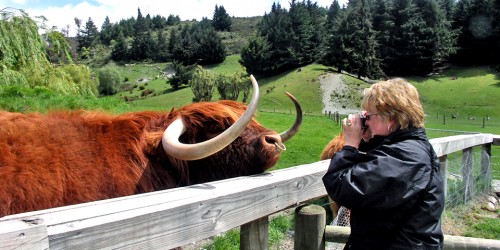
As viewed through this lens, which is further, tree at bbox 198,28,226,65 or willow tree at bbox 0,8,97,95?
tree at bbox 198,28,226,65

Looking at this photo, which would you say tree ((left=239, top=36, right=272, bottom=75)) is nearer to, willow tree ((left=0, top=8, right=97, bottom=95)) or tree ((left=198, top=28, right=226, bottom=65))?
tree ((left=198, top=28, right=226, bottom=65))

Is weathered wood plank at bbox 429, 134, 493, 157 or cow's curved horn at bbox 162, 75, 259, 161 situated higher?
cow's curved horn at bbox 162, 75, 259, 161

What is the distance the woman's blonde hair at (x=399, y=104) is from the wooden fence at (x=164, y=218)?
733mm

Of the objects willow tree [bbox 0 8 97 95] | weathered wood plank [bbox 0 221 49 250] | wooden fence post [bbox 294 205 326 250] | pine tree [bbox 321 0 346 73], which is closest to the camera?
weathered wood plank [bbox 0 221 49 250]

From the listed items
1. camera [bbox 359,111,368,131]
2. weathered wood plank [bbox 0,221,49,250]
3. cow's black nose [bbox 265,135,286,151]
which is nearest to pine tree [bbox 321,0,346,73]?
cow's black nose [bbox 265,135,286,151]

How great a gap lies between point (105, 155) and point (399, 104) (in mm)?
2126

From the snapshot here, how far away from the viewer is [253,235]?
2.49m

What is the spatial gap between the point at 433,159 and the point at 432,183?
0.15 meters

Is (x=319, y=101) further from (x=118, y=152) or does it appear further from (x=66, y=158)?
(x=66, y=158)

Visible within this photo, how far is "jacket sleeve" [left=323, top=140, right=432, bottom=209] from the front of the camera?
212cm

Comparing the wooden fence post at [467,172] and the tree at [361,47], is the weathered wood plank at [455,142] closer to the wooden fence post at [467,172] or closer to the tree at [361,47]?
the wooden fence post at [467,172]

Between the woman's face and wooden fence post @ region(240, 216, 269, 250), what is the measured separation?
0.86 m

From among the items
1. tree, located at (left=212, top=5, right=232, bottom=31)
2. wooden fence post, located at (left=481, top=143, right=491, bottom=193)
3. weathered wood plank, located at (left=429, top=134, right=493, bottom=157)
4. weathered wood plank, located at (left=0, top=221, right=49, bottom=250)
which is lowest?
Result: wooden fence post, located at (left=481, top=143, right=491, bottom=193)

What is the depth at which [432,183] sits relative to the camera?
2246mm
